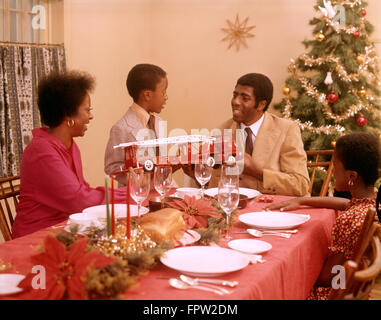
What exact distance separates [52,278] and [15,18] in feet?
10.0

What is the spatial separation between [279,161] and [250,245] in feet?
4.32

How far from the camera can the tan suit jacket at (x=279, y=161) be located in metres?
2.48

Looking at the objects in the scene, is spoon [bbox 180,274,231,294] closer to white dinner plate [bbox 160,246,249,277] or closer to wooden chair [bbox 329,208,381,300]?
white dinner plate [bbox 160,246,249,277]

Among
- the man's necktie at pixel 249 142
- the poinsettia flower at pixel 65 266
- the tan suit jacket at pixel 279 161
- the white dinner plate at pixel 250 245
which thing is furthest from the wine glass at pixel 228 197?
the man's necktie at pixel 249 142

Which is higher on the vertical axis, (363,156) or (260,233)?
(363,156)

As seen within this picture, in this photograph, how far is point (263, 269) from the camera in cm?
121

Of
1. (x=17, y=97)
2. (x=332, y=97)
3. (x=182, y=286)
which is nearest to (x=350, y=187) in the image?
(x=182, y=286)

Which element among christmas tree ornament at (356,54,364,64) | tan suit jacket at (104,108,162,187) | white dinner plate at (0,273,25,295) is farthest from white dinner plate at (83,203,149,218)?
christmas tree ornament at (356,54,364,64)

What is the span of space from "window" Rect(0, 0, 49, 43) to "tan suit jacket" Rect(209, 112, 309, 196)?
6.44 feet

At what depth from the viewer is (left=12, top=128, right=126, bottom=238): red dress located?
1.87 m

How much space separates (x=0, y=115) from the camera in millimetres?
3291

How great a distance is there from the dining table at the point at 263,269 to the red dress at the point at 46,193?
24 centimetres

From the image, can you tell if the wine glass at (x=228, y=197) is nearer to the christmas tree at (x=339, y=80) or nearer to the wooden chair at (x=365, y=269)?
the wooden chair at (x=365, y=269)

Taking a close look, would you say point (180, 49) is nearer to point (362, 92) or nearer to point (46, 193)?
point (362, 92)
